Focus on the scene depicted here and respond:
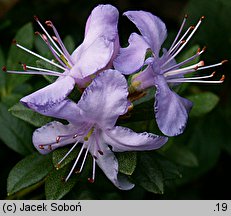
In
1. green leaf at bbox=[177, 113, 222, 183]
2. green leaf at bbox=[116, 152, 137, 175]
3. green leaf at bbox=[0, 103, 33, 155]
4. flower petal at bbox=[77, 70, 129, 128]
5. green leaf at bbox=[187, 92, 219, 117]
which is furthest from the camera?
green leaf at bbox=[177, 113, 222, 183]

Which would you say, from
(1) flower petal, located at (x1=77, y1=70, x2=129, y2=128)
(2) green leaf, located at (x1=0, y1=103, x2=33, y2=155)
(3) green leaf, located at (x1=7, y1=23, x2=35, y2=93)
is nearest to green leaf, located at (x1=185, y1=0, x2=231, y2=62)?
(3) green leaf, located at (x1=7, y1=23, x2=35, y2=93)

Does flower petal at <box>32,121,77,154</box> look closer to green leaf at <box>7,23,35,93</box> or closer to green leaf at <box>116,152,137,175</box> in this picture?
green leaf at <box>116,152,137,175</box>

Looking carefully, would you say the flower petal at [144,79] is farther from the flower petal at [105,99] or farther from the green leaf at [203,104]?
the green leaf at [203,104]

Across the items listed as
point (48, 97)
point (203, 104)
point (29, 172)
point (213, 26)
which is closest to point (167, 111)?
point (48, 97)

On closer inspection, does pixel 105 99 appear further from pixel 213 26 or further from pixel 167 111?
pixel 213 26

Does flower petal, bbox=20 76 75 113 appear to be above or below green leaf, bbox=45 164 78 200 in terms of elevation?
above
